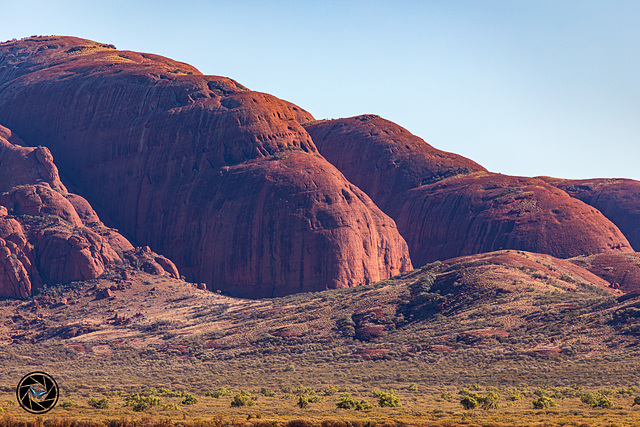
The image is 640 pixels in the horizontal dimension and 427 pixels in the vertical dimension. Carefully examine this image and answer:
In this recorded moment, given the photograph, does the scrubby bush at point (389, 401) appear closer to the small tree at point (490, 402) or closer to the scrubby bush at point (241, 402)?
the small tree at point (490, 402)

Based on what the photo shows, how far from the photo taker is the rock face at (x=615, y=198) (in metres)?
116

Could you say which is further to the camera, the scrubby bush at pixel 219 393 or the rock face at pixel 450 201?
the rock face at pixel 450 201

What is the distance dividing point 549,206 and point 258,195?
35352 mm

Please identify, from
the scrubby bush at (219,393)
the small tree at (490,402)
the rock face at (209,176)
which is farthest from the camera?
the rock face at (209,176)

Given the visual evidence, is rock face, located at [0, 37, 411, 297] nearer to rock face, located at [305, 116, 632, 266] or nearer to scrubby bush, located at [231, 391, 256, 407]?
rock face, located at [305, 116, 632, 266]

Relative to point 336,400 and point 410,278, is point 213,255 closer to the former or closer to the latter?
point 410,278

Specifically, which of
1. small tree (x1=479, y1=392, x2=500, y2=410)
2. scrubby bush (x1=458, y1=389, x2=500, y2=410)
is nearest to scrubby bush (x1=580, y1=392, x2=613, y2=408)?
scrubby bush (x1=458, y1=389, x2=500, y2=410)

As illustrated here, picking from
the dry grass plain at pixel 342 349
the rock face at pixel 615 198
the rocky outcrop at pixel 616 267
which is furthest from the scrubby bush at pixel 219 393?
the rock face at pixel 615 198

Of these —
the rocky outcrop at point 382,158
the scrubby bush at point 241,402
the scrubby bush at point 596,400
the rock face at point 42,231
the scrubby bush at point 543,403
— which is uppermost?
the rocky outcrop at point 382,158

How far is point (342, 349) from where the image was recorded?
66.1 metres

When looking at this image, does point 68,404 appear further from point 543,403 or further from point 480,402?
point 543,403

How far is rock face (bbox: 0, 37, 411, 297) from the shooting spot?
8762cm

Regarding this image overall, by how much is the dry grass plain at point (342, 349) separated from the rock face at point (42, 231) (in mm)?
2025

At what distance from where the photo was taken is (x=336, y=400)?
1831 inches
